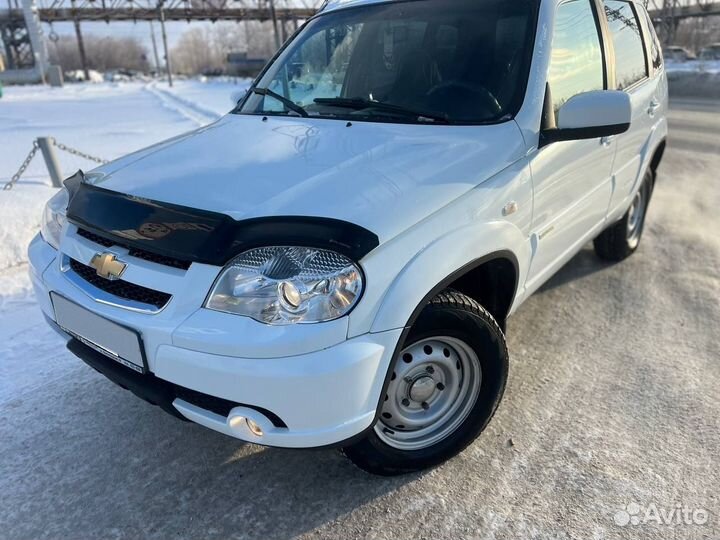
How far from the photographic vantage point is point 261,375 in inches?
70.7

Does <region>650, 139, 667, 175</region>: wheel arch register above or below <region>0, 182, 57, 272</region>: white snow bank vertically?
above

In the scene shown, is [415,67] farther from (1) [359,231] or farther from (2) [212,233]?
(2) [212,233]

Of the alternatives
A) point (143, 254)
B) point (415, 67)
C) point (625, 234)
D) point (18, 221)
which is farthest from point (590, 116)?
point (18, 221)

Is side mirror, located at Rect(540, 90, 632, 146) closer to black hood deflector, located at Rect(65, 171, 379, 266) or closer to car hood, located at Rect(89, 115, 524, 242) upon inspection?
car hood, located at Rect(89, 115, 524, 242)

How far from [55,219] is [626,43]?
3.56 meters

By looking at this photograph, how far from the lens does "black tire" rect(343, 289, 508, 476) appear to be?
2150 millimetres

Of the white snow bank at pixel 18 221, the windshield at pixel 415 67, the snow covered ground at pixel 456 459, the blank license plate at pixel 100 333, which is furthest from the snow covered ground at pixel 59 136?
the blank license plate at pixel 100 333

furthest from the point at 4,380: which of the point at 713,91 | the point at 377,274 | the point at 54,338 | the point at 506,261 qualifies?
the point at 713,91

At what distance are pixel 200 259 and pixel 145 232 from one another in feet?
0.91

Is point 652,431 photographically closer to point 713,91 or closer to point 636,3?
point 636,3

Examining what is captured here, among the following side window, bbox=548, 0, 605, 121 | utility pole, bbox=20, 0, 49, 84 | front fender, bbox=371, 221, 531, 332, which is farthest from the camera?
utility pole, bbox=20, 0, 49, 84

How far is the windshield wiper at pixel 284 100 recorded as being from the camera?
3000 mm

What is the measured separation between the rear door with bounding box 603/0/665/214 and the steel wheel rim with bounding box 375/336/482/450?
6.34ft

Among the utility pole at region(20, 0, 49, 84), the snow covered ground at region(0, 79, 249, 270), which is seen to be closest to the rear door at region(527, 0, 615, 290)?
the snow covered ground at region(0, 79, 249, 270)
